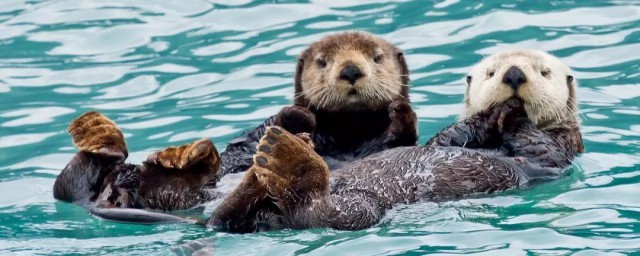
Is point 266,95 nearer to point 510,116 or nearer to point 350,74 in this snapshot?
point 350,74

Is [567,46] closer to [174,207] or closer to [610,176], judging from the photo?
[610,176]

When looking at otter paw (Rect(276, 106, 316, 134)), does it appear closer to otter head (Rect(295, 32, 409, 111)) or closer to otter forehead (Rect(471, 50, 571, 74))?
otter head (Rect(295, 32, 409, 111))

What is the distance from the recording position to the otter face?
304 inches

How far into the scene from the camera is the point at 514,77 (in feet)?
25.1

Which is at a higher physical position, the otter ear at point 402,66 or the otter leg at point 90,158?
the otter ear at point 402,66

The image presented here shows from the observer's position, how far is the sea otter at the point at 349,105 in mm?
7852

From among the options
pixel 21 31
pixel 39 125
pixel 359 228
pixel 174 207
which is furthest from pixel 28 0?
pixel 359 228

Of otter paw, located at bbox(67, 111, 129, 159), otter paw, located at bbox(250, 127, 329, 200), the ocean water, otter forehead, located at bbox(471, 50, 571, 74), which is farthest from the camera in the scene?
otter forehead, located at bbox(471, 50, 571, 74)

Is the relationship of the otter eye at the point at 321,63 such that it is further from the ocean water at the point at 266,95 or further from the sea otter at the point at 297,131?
the ocean water at the point at 266,95

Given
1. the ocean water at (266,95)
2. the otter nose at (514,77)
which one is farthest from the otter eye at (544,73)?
the ocean water at (266,95)

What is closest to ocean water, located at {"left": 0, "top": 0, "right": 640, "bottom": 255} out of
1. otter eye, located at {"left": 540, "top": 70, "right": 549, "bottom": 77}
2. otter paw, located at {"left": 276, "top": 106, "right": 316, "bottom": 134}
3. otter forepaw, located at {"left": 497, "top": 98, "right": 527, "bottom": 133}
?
otter forepaw, located at {"left": 497, "top": 98, "right": 527, "bottom": 133}

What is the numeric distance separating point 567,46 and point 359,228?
4.57 m

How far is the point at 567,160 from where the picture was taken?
25.4 ft

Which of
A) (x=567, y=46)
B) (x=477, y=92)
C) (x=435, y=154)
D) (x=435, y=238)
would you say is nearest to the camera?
(x=435, y=238)
